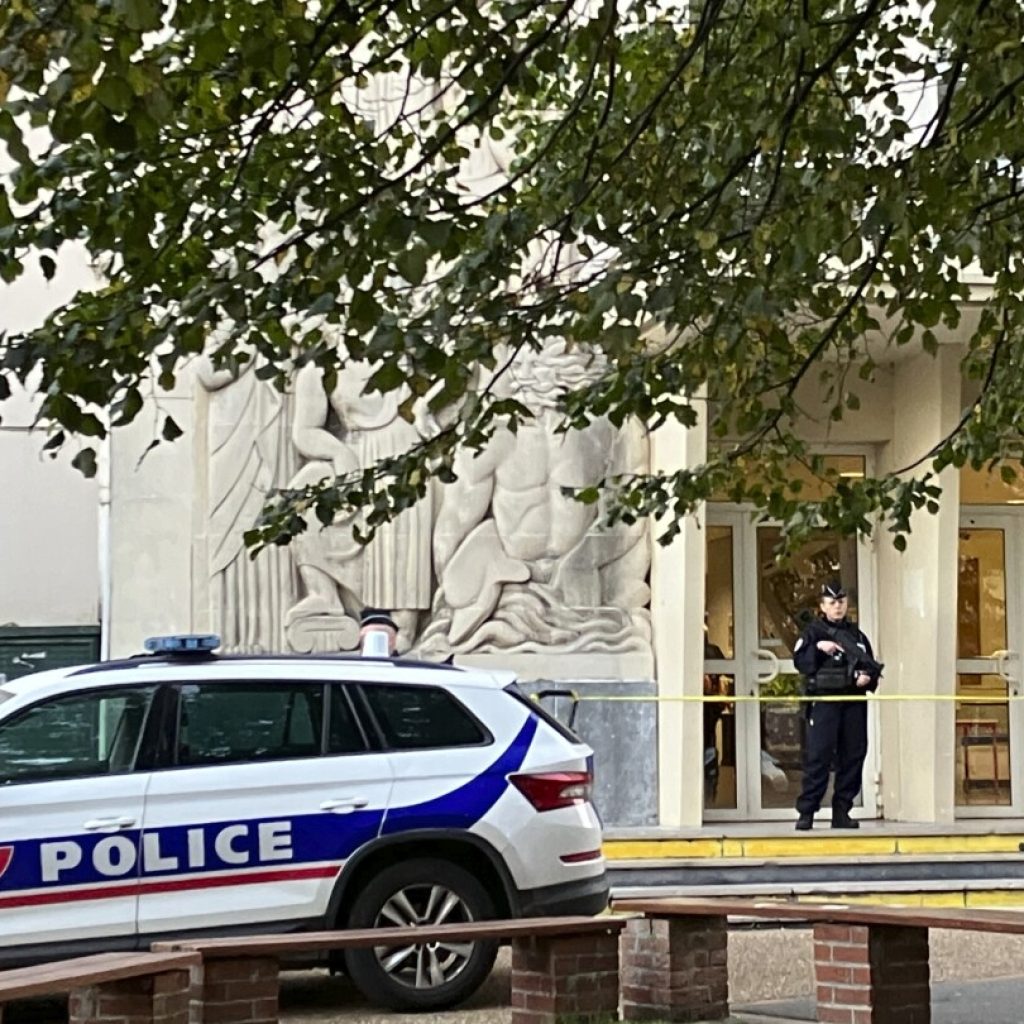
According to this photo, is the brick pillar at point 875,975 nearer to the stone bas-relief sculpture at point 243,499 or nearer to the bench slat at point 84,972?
the bench slat at point 84,972

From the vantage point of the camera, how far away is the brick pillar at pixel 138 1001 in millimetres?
7570

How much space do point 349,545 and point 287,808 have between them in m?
6.13

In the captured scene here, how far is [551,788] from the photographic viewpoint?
34.3 feet

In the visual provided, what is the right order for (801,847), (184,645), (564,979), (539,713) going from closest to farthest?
(564,979) → (184,645) → (539,713) → (801,847)

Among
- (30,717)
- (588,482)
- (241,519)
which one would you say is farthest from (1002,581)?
(30,717)

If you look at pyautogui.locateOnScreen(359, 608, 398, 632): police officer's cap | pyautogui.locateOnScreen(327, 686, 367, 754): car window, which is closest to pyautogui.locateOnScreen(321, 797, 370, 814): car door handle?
pyautogui.locateOnScreen(327, 686, 367, 754): car window

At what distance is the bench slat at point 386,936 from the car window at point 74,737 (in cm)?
121

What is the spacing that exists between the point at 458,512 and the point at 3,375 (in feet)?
30.0

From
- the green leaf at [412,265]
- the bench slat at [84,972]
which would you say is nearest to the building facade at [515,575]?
the bench slat at [84,972]

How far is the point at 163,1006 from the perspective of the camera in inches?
299

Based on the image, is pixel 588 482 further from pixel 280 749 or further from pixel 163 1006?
pixel 163 1006

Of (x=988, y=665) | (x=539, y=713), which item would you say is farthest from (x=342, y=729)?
(x=988, y=665)

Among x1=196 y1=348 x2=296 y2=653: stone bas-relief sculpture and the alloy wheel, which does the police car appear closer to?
the alloy wheel

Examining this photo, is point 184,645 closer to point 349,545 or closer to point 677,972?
point 677,972
